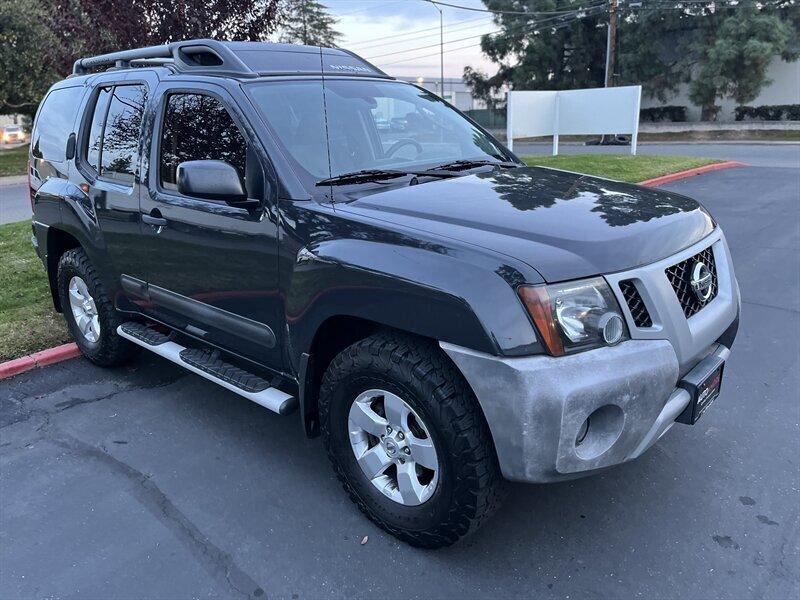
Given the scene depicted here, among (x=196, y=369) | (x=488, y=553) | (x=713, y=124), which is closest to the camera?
(x=488, y=553)

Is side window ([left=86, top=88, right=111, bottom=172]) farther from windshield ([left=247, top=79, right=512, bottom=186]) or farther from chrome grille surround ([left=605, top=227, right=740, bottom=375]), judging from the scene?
chrome grille surround ([left=605, top=227, right=740, bottom=375])

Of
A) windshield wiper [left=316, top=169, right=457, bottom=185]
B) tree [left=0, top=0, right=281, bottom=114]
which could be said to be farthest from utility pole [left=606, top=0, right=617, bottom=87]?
windshield wiper [left=316, top=169, right=457, bottom=185]

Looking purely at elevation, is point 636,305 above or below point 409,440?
above

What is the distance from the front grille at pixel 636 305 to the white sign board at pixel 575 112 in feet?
45.8

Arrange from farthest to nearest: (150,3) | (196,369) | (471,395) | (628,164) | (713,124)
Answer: (713,124) < (628,164) < (150,3) < (196,369) < (471,395)

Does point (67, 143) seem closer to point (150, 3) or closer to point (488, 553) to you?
point (488, 553)

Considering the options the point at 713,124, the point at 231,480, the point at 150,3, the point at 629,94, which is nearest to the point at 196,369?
the point at 231,480

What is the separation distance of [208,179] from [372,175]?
776 millimetres

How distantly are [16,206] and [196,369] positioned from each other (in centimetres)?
1352

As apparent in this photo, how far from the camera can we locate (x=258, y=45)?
3730 mm

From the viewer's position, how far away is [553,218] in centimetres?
262

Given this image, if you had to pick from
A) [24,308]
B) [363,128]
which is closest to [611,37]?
[24,308]

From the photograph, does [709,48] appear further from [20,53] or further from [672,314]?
[672,314]

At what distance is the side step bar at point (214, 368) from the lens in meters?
3.15
